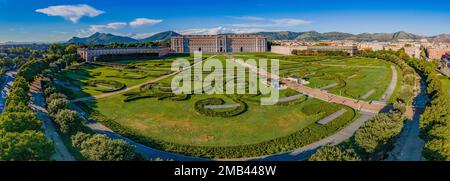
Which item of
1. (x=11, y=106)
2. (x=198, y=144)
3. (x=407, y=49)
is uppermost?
(x=407, y=49)

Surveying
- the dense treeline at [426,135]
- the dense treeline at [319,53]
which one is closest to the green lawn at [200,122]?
the dense treeline at [426,135]

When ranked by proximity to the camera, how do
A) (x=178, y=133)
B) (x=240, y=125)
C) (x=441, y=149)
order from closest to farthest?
(x=441, y=149) → (x=178, y=133) → (x=240, y=125)

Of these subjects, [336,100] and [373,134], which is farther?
[336,100]

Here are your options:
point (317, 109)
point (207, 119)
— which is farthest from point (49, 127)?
point (317, 109)
